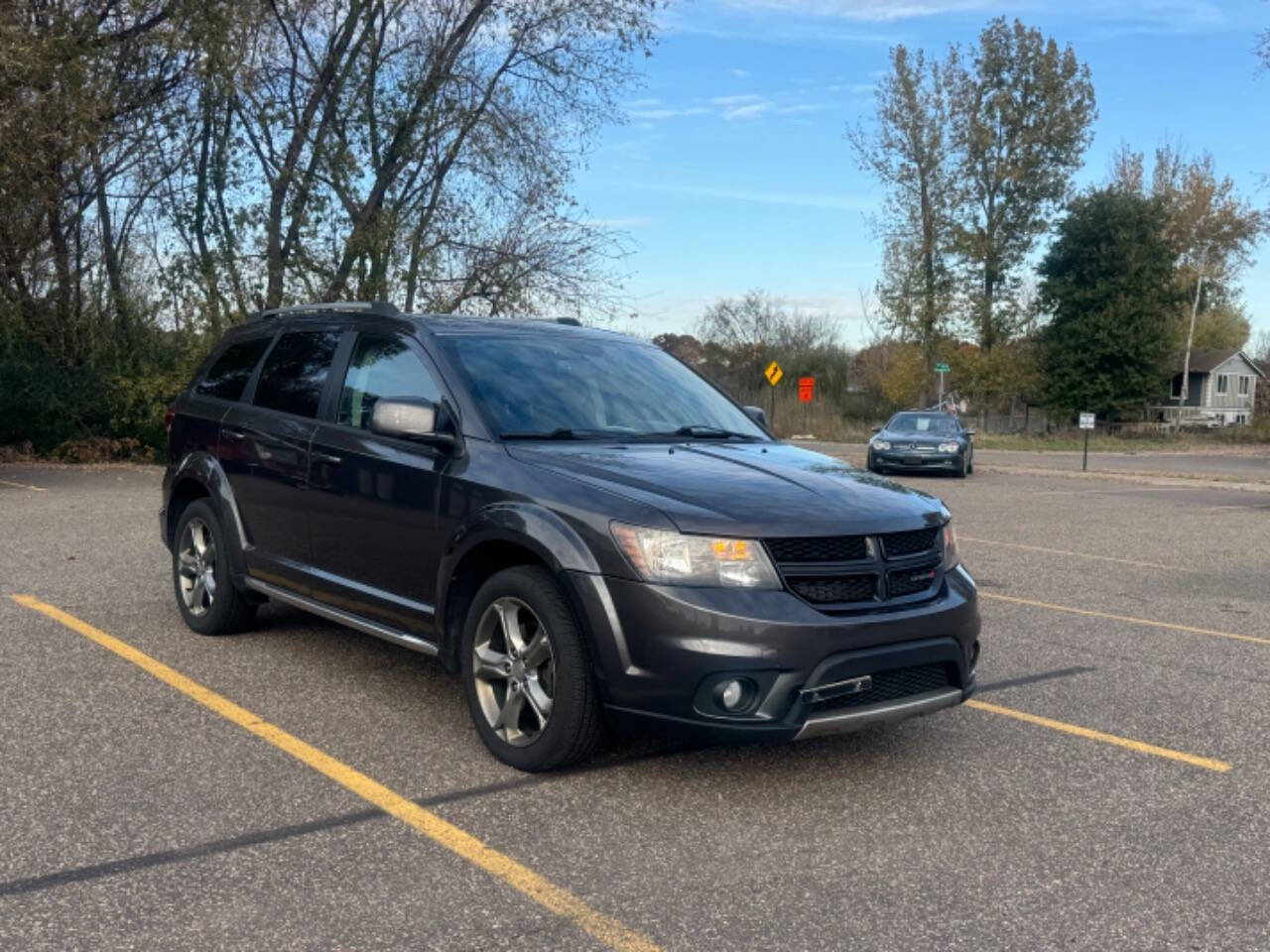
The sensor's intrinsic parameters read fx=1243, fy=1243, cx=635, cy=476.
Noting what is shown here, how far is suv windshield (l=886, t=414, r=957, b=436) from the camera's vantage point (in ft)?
83.5

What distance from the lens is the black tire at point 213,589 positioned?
6637 mm

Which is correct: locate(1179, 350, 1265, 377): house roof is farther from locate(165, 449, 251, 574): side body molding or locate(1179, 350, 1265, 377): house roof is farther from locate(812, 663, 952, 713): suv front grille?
locate(812, 663, 952, 713): suv front grille

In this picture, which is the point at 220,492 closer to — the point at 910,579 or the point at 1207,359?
the point at 910,579

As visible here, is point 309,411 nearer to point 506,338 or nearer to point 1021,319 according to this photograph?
point 506,338

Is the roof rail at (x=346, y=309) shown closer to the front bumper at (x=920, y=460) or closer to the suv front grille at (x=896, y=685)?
the suv front grille at (x=896, y=685)

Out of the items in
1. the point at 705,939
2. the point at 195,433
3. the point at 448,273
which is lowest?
the point at 705,939

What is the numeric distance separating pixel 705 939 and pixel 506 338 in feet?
10.4

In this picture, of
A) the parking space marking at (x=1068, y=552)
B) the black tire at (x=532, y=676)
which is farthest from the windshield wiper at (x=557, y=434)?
the parking space marking at (x=1068, y=552)

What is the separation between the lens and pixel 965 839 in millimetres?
4125

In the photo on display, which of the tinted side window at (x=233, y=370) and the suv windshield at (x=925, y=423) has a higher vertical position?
the tinted side window at (x=233, y=370)

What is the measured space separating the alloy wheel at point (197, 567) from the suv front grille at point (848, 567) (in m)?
3.73

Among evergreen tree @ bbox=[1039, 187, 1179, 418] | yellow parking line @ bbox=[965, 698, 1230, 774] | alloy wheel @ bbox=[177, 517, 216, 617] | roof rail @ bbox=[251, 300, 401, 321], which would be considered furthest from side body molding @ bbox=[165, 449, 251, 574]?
evergreen tree @ bbox=[1039, 187, 1179, 418]

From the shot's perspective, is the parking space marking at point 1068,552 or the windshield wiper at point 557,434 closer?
the windshield wiper at point 557,434

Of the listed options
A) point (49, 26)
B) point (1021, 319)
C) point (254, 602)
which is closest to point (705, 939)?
point (254, 602)
